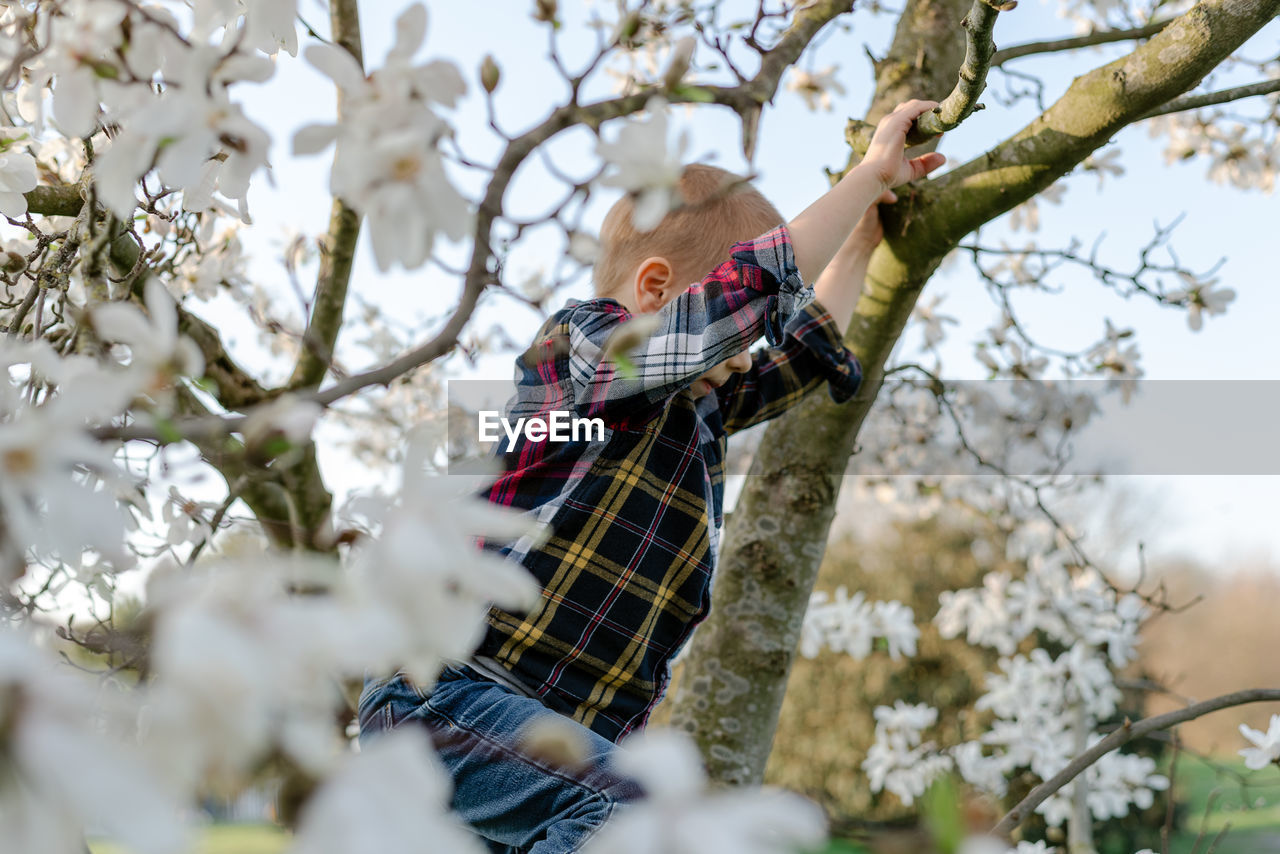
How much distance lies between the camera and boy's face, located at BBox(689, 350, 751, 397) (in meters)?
1.50

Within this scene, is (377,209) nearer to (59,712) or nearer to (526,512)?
(59,712)

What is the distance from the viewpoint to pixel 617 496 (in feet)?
4.90

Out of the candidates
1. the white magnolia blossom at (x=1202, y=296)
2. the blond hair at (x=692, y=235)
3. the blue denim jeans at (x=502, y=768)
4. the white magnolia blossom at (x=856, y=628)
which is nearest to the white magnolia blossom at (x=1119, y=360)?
the white magnolia blossom at (x=1202, y=296)

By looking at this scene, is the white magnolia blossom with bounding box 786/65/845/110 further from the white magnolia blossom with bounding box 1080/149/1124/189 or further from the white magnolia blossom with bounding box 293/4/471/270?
the white magnolia blossom with bounding box 293/4/471/270

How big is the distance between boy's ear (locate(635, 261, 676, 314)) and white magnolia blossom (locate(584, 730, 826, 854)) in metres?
1.19

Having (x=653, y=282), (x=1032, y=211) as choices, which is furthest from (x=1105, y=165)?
(x=653, y=282)

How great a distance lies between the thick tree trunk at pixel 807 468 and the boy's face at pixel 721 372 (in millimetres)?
484

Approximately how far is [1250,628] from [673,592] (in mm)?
13975

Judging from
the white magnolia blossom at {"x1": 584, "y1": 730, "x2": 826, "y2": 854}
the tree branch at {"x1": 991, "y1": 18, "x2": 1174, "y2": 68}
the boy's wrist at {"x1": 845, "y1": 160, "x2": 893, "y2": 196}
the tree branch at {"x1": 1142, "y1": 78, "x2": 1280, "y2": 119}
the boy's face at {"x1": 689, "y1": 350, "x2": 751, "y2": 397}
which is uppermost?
the tree branch at {"x1": 991, "y1": 18, "x2": 1174, "y2": 68}

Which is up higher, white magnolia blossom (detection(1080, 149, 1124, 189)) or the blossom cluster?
white magnolia blossom (detection(1080, 149, 1124, 189))

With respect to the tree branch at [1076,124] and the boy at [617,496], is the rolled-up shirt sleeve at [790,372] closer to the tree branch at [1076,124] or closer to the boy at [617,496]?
the boy at [617,496]

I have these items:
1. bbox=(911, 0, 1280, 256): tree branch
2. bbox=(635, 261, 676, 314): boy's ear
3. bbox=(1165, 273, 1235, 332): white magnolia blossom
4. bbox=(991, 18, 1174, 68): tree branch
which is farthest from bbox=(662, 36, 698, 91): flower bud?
bbox=(1165, 273, 1235, 332): white magnolia blossom

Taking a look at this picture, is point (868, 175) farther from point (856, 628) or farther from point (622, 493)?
point (856, 628)

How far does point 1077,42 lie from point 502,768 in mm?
1796
